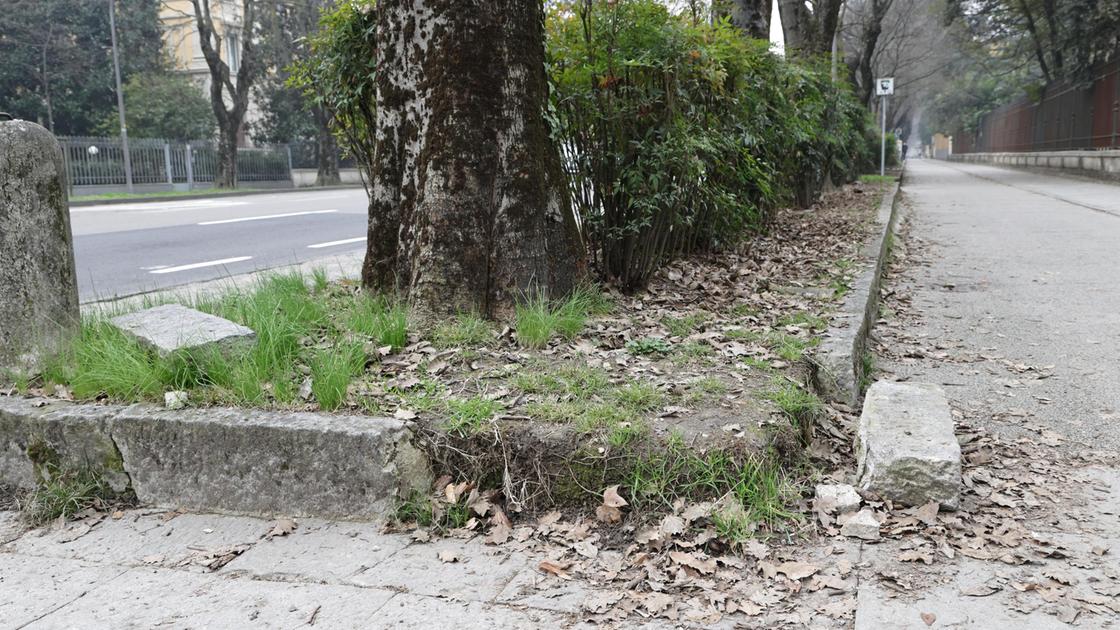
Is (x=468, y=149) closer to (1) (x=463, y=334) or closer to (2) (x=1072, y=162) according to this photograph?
(1) (x=463, y=334)

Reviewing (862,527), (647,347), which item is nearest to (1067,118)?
(647,347)

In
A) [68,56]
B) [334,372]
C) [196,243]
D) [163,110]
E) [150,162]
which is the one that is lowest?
[334,372]

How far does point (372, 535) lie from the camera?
3182 mm

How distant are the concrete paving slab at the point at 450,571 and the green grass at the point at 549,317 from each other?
4.95ft

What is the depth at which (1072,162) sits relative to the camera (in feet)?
97.9

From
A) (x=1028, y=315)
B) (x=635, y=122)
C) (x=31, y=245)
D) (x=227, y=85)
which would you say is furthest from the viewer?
(x=227, y=85)

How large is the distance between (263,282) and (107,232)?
9.04 meters

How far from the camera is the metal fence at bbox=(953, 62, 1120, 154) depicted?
25281 mm

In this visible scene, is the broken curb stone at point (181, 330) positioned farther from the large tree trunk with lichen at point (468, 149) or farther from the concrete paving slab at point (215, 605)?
the concrete paving slab at point (215, 605)

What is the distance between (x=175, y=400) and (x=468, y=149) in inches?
76.9

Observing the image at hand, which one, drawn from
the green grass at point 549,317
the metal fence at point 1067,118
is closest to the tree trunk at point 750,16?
the green grass at point 549,317

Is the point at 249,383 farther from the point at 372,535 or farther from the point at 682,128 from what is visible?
the point at 682,128

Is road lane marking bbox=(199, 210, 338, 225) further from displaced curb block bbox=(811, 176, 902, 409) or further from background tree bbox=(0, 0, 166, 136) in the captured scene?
background tree bbox=(0, 0, 166, 136)

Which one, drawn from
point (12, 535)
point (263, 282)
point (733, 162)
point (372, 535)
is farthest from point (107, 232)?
point (372, 535)
